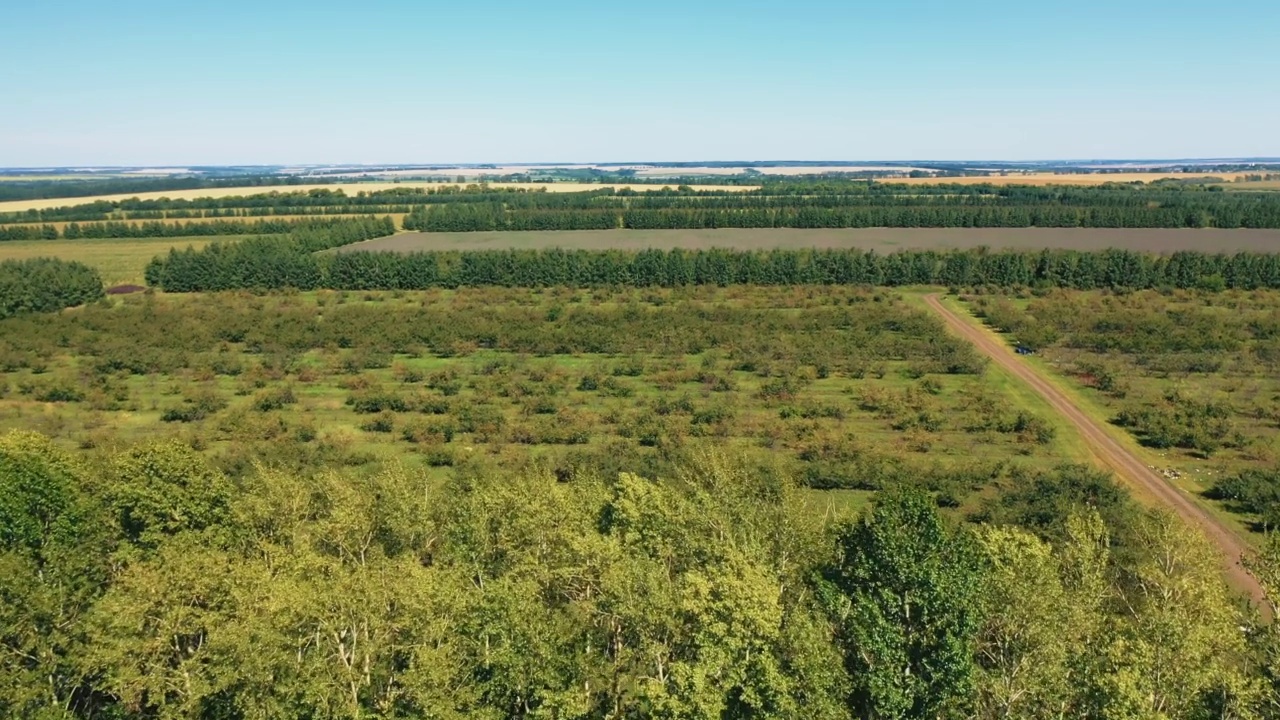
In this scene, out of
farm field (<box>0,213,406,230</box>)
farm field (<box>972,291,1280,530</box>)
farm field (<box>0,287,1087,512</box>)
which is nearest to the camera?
farm field (<box>972,291,1280,530</box>)

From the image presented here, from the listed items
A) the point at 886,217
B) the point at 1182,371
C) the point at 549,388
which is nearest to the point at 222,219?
Result: the point at 549,388

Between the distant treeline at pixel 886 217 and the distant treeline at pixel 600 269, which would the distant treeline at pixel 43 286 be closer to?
the distant treeline at pixel 600 269

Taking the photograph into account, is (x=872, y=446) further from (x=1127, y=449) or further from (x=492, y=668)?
(x=492, y=668)

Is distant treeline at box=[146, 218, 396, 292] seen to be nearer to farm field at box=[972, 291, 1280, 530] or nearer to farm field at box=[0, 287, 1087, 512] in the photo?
farm field at box=[0, 287, 1087, 512]

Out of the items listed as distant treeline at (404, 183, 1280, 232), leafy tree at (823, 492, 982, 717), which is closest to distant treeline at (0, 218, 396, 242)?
distant treeline at (404, 183, 1280, 232)

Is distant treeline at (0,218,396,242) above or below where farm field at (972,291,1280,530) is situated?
above

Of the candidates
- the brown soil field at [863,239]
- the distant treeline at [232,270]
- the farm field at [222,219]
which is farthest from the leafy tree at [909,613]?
the farm field at [222,219]

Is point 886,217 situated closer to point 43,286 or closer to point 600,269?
point 600,269
